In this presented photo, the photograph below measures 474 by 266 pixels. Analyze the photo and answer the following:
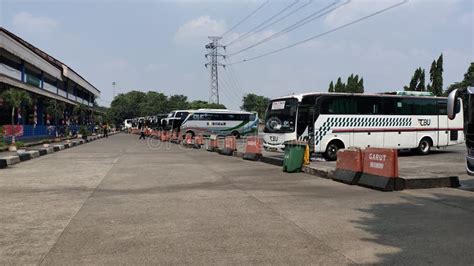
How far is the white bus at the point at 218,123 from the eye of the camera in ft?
144

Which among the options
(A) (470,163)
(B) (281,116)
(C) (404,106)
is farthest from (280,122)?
(A) (470,163)

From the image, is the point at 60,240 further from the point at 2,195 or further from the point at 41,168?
the point at 41,168

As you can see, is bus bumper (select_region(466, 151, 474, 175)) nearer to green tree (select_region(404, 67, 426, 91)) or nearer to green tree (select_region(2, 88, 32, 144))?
green tree (select_region(2, 88, 32, 144))

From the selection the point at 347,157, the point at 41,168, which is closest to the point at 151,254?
the point at 347,157

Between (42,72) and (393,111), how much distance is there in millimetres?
32801

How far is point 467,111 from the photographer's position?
34.2 feet

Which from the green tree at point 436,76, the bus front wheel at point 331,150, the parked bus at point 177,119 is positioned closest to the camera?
the bus front wheel at point 331,150

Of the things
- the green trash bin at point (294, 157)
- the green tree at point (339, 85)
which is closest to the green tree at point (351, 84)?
the green tree at point (339, 85)

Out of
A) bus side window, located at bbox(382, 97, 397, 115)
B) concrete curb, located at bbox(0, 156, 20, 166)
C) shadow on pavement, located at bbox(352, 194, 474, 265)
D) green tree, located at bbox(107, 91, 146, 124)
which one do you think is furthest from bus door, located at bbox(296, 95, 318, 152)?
green tree, located at bbox(107, 91, 146, 124)

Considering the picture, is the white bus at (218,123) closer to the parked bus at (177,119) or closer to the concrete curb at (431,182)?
the parked bus at (177,119)

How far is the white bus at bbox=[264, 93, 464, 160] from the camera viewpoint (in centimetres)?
1966

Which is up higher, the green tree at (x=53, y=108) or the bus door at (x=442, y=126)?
the green tree at (x=53, y=108)

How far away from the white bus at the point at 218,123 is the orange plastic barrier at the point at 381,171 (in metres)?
32.9

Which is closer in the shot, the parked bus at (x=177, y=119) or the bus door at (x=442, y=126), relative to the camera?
the bus door at (x=442, y=126)
